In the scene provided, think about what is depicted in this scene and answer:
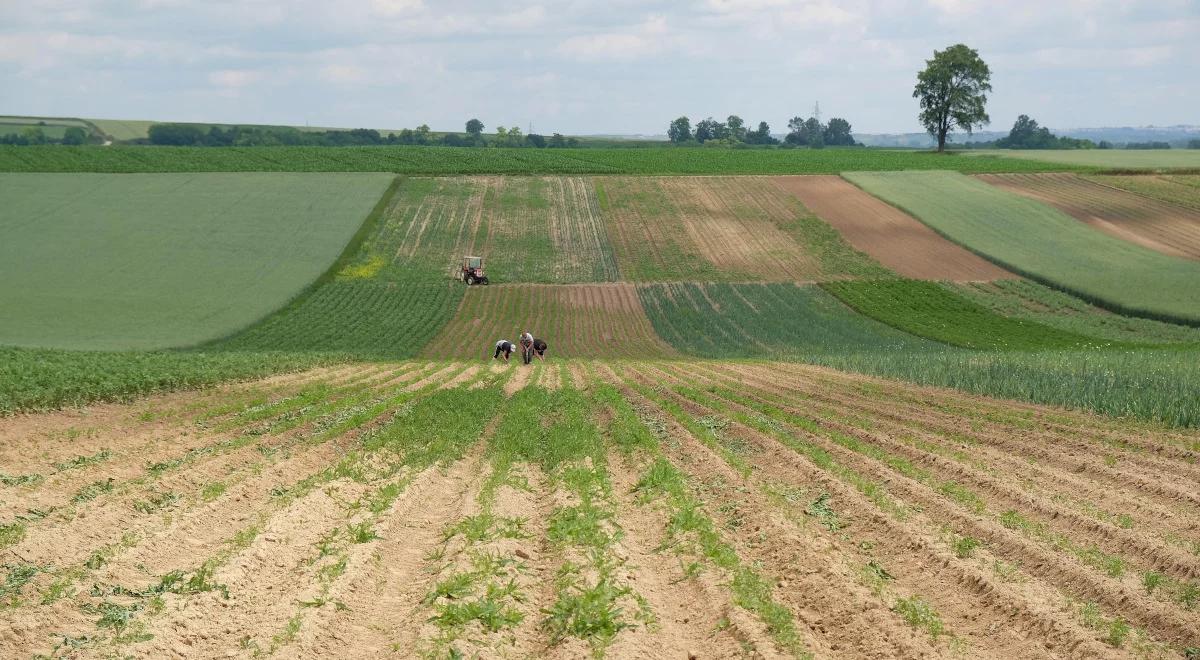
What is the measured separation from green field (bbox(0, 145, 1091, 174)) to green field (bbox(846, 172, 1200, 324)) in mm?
9504

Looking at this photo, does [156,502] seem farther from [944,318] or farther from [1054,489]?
[944,318]

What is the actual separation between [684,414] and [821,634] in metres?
12.1

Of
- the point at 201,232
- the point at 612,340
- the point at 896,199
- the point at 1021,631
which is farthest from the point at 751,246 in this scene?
the point at 1021,631

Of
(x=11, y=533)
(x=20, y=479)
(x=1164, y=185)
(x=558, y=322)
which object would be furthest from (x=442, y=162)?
(x=11, y=533)

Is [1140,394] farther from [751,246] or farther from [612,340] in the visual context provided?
[751,246]

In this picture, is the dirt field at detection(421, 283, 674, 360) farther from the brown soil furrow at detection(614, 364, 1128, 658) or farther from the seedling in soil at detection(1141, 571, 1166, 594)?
the seedling in soil at detection(1141, 571, 1166, 594)

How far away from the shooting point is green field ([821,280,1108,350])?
43156mm

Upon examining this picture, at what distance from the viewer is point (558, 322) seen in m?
48.8

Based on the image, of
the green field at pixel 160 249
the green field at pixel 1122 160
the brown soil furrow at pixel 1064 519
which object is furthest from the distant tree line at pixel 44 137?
the brown soil furrow at pixel 1064 519

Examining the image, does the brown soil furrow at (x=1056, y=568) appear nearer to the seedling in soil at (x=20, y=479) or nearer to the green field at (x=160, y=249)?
the seedling in soil at (x=20, y=479)

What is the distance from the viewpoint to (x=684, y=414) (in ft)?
71.4

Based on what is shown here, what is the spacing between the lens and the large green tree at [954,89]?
12138 cm

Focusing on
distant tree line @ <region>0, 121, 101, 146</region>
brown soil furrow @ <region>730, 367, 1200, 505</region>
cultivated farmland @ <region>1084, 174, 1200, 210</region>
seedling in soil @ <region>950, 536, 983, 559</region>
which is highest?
distant tree line @ <region>0, 121, 101, 146</region>

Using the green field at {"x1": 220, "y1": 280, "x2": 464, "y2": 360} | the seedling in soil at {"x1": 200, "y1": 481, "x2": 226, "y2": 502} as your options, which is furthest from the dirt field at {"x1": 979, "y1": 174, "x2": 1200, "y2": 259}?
the seedling in soil at {"x1": 200, "y1": 481, "x2": 226, "y2": 502}
